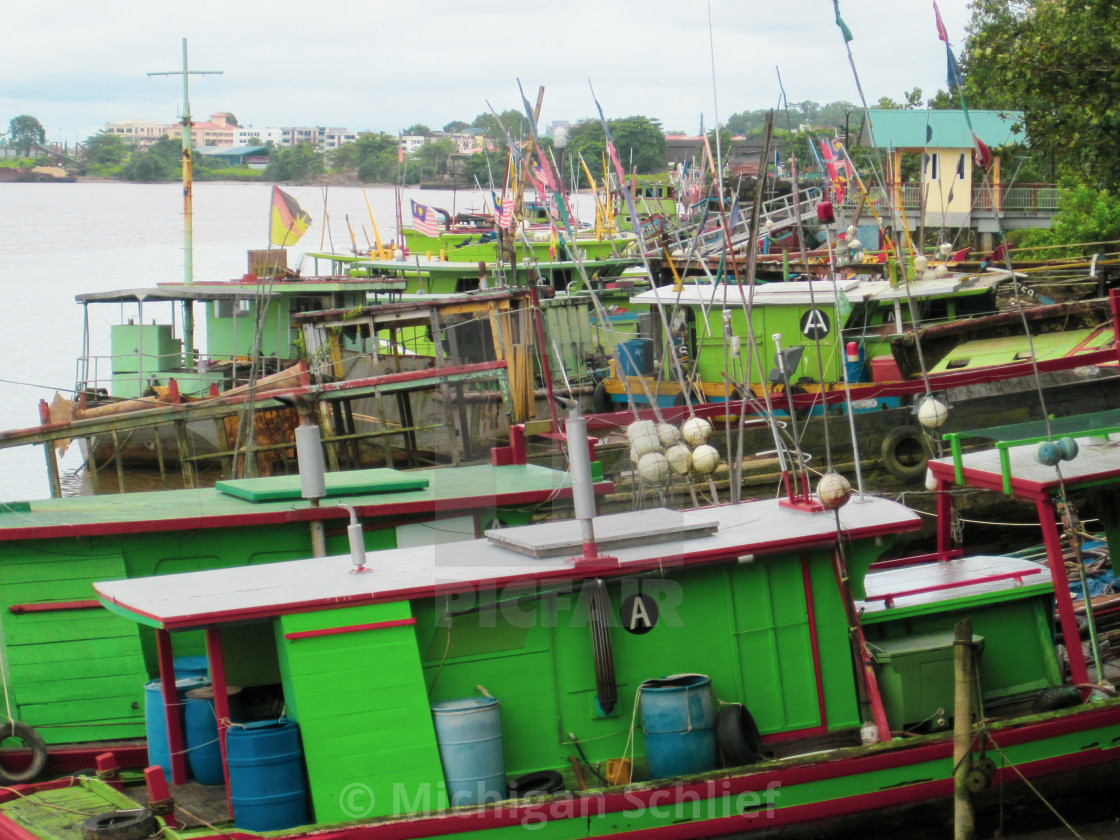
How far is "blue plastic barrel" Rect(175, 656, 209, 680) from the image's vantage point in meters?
9.08

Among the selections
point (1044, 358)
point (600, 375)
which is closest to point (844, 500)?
point (1044, 358)

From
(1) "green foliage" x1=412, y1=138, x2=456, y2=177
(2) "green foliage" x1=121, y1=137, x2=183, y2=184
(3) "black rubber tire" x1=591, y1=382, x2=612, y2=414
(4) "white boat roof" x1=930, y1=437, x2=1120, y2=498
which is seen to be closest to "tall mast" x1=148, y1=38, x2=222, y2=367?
(3) "black rubber tire" x1=591, y1=382, x2=612, y2=414

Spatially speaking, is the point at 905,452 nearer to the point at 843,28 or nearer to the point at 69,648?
the point at 843,28

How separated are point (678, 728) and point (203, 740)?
3.18 meters

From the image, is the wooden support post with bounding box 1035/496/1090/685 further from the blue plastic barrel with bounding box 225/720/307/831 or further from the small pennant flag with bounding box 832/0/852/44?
the blue plastic barrel with bounding box 225/720/307/831

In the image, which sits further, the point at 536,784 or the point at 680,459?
the point at 680,459

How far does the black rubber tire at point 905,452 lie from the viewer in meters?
16.5

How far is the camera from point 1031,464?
9.22 metres

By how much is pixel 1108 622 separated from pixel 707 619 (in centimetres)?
426

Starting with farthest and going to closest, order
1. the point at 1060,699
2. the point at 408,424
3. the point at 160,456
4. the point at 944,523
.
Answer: the point at 160,456
the point at 408,424
the point at 944,523
the point at 1060,699

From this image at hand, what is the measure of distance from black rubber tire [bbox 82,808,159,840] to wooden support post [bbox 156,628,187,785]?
0.85 m

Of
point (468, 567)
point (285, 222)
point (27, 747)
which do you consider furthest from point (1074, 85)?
point (27, 747)

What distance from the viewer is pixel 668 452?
30.5ft

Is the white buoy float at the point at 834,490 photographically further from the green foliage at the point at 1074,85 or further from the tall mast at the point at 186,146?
the tall mast at the point at 186,146
